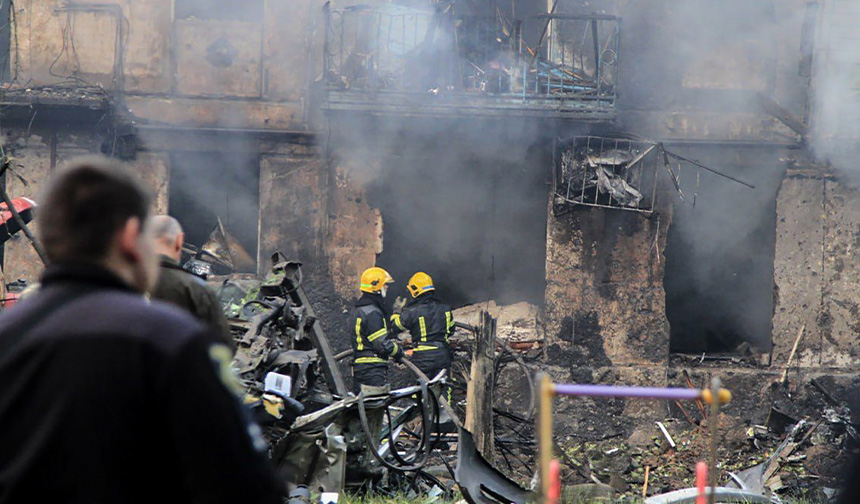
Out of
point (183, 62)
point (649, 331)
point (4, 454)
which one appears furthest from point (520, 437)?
point (4, 454)

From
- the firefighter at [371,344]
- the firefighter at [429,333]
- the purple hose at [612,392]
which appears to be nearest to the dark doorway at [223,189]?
the firefighter at [371,344]

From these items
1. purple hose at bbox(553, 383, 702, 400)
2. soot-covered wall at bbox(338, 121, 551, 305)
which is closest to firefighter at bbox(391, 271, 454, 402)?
soot-covered wall at bbox(338, 121, 551, 305)

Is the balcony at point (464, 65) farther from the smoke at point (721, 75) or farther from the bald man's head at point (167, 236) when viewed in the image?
the bald man's head at point (167, 236)

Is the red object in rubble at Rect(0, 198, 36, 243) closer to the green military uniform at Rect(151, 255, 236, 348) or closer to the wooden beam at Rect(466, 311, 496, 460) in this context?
the wooden beam at Rect(466, 311, 496, 460)

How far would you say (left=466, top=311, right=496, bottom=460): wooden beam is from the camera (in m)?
8.48

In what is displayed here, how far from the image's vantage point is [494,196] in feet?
45.8

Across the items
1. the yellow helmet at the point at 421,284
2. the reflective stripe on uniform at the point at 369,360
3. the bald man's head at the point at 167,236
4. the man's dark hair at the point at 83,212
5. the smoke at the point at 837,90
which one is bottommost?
the reflective stripe on uniform at the point at 369,360

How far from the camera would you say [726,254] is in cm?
1401

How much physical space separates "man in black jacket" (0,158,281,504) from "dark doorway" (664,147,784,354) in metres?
12.4

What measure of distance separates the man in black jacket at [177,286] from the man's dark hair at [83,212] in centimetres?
272

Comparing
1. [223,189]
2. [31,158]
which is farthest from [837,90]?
[31,158]

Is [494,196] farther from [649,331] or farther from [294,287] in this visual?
[294,287]

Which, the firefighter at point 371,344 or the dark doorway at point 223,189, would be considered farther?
the dark doorway at point 223,189

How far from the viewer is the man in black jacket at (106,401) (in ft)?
6.17
